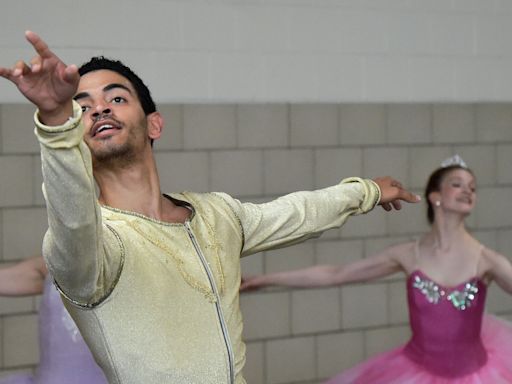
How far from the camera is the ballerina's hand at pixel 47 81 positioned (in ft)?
5.36

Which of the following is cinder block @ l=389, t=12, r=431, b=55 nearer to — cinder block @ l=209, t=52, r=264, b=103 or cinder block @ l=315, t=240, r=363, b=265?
cinder block @ l=209, t=52, r=264, b=103

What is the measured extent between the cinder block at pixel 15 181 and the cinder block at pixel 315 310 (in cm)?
130

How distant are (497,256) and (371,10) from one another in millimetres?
1364

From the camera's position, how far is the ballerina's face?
14.6ft

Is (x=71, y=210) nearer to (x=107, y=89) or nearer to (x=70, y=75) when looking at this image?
(x=70, y=75)

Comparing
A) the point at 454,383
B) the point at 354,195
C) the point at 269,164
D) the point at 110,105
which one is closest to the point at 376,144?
the point at 269,164

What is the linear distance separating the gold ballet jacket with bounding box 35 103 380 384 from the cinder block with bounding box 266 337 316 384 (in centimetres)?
251

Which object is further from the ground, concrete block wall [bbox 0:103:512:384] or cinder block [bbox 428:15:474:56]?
cinder block [bbox 428:15:474:56]

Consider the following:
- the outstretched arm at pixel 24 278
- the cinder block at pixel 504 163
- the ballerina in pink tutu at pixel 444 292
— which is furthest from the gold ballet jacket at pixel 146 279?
the cinder block at pixel 504 163

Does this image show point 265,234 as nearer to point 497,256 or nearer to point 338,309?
point 497,256

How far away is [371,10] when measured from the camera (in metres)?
5.11

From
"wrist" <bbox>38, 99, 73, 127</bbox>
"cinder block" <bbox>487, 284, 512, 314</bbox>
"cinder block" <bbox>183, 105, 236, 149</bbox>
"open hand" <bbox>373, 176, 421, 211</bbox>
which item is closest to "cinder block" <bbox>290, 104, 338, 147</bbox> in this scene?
"cinder block" <bbox>183, 105, 236, 149</bbox>

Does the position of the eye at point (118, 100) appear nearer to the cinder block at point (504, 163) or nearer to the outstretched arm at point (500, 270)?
the outstretched arm at point (500, 270)

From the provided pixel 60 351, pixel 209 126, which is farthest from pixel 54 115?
pixel 209 126
